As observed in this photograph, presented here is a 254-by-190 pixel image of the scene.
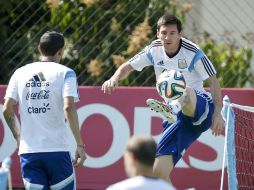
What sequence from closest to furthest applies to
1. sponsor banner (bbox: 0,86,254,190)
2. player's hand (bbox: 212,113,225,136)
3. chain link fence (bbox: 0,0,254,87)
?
player's hand (bbox: 212,113,225,136), sponsor banner (bbox: 0,86,254,190), chain link fence (bbox: 0,0,254,87)

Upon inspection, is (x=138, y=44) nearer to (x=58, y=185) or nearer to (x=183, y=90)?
(x=183, y=90)

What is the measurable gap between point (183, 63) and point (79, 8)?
13.1 ft

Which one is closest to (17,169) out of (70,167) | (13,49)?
(13,49)

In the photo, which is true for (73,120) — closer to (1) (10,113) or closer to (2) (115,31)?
(1) (10,113)

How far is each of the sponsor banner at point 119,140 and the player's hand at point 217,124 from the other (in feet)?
7.15

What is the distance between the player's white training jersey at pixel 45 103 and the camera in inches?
282

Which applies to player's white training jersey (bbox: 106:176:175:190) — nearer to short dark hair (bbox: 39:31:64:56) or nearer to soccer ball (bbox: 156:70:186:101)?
short dark hair (bbox: 39:31:64:56)

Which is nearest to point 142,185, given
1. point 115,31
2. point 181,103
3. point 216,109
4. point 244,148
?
point 181,103

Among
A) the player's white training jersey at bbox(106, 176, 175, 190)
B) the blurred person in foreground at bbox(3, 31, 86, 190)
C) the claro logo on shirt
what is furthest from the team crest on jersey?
the player's white training jersey at bbox(106, 176, 175, 190)

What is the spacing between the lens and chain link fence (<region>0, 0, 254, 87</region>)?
38.1 ft

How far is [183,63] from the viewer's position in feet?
27.6

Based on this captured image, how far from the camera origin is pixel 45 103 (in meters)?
7.18

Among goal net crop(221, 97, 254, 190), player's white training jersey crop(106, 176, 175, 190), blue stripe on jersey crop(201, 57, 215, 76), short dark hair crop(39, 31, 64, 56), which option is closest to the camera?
player's white training jersey crop(106, 176, 175, 190)

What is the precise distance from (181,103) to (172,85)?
0.27m
